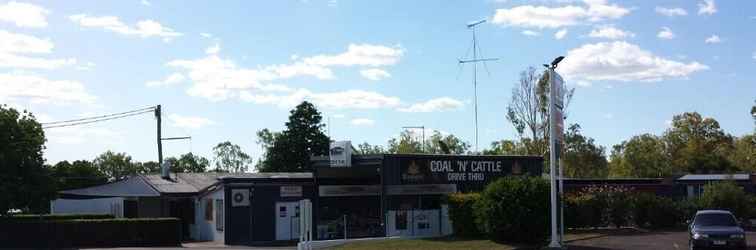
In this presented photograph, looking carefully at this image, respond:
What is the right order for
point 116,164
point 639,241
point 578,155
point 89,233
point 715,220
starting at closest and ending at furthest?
point 715,220, point 639,241, point 89,233, point 578,155, point 116,164

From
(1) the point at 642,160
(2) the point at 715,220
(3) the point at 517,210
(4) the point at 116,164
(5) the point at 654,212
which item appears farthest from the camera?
(4) the point at 116,164

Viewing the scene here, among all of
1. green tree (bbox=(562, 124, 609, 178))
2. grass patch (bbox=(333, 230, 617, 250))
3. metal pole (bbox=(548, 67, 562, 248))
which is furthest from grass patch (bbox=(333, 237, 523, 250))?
green tree (bbox=(562, 124, 609, 178))

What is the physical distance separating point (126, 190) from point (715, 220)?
3055cm

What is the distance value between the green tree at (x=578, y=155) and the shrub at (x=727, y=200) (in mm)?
30315

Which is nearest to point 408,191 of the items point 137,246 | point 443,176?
point 443,176

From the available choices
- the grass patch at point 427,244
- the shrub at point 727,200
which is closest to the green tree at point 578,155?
the shrub at point 727,200

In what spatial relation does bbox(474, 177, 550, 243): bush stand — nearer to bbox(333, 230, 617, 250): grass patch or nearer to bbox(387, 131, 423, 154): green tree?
bbox(333, 230, 617, 250): grass patch

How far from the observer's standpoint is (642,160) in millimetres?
88438

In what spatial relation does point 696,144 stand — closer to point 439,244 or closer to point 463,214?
point 463,214

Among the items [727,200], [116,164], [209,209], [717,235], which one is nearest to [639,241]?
[717,235]

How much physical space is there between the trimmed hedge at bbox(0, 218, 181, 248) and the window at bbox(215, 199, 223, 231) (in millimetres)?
1899

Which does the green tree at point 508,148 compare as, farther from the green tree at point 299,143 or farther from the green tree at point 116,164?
the green tree at point 116,164

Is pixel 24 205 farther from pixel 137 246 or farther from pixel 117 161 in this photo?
pixel 117 161

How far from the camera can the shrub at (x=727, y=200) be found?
129 ft
